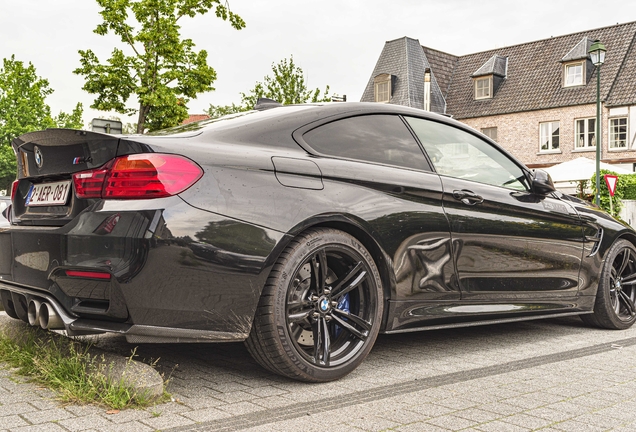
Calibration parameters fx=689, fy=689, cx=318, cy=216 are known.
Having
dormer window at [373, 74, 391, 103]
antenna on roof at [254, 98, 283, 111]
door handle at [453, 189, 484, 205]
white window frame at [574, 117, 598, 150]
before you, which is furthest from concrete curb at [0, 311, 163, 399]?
dormer window at [373, 74, 391, 103]

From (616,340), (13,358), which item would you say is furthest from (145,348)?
(616,340)

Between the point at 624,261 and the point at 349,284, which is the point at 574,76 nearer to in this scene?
the point at 624,261

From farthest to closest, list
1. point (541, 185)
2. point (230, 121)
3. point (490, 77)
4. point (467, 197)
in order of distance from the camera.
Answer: point (490, 77) < point (541, 185) < point (467, 197) < point (230, 121)

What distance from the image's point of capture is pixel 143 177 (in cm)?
307

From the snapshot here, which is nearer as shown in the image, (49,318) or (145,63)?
(49,318)

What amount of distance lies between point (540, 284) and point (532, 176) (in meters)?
0.81

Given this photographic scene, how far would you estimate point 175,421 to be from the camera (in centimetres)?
286

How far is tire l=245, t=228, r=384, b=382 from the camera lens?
3.33m

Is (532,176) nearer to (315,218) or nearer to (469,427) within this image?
(315,218)

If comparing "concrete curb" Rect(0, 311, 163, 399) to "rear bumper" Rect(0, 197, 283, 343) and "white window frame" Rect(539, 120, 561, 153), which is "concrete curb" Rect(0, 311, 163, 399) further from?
"white window frame" Rect(539, 120, 561, 153)

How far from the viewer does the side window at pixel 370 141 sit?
3832 millimetres

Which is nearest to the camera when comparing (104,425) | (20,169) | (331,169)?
(104,425)

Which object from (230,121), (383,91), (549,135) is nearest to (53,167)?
(230,121)

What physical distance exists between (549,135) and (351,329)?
120 ft
